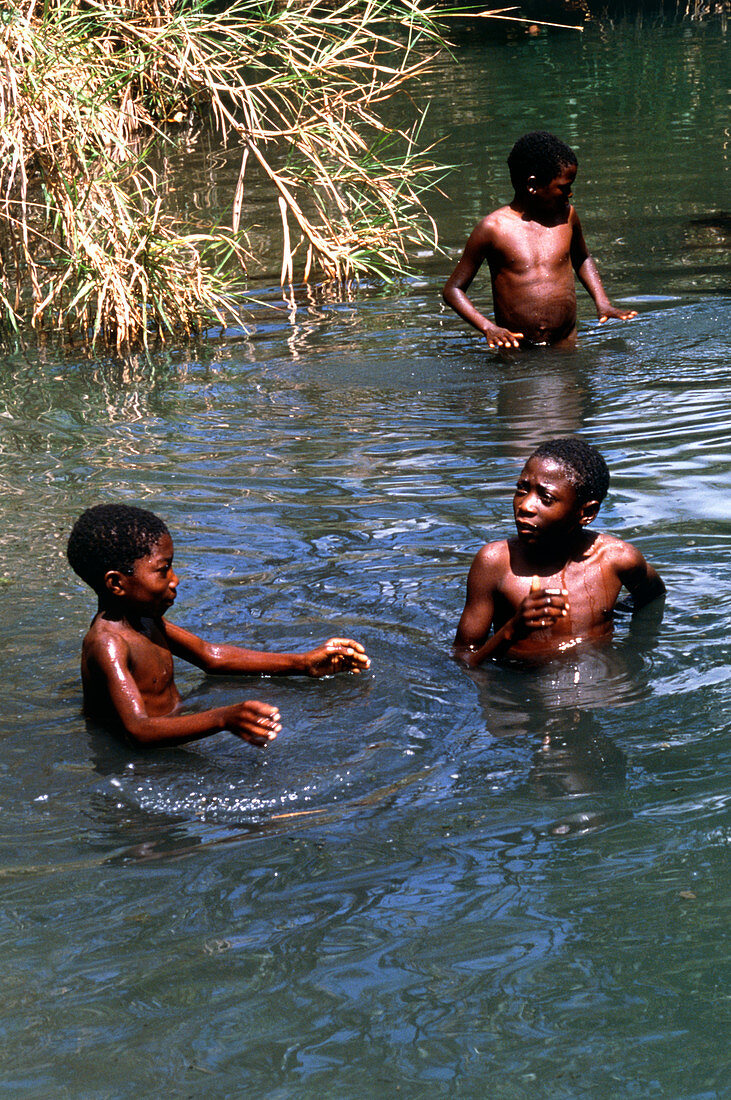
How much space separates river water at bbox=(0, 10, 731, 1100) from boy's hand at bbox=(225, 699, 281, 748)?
0.21 metres

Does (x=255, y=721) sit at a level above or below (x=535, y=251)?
below

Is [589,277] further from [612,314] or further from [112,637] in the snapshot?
[112,637]

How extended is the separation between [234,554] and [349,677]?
1.19m

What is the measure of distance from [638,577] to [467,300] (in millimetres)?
3562

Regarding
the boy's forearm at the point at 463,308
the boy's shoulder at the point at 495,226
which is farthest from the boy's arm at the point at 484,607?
the boy's shoulder at the point at 495,226

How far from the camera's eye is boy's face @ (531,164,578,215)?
23.7ft

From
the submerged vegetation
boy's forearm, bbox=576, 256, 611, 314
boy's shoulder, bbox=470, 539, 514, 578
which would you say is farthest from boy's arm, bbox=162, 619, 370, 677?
the submerged vegetation

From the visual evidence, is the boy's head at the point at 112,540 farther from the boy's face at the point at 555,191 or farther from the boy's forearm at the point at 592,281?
the boy's forearm at the point at 592,281

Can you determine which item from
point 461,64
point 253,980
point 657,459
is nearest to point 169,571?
point 253,980

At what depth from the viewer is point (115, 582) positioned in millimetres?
3941

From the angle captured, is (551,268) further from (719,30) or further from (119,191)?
(719,30)

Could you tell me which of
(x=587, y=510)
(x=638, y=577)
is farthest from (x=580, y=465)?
(x=638, y=577)

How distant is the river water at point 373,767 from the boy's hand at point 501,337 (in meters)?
0.18

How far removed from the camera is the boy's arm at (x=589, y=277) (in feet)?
25.0
